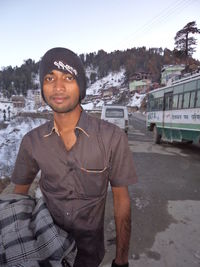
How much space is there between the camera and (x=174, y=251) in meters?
2.97

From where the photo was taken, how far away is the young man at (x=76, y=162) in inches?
57.8

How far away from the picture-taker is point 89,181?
1461 millimetres

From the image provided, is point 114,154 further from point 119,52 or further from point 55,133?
point 119,52

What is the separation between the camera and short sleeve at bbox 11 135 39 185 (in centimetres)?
159

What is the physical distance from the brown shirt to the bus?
7.81 meters

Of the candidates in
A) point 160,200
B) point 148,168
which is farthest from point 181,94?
point 160,200

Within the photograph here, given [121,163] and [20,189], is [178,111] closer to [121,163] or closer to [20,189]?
[121,163]

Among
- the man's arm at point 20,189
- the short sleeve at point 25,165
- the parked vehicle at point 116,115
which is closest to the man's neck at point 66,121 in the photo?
the short sleeve at point 25,165

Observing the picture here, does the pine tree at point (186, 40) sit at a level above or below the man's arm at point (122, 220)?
above

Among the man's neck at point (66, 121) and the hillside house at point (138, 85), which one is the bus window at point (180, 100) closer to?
the man's neck at point (66, 121)

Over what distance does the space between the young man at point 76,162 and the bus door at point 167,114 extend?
32.5 feet

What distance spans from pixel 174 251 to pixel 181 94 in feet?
26.9

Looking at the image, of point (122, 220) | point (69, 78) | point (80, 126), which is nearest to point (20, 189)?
point (80, 126)

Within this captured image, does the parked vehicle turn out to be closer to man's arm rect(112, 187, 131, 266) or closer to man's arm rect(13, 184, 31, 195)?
man's arm rect(13, 184, 31, 195)
